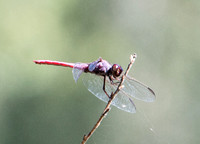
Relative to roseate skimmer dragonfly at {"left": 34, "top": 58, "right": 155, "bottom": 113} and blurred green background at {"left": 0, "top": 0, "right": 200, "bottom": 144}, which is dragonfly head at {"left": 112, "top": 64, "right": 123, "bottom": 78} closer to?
roseate skimmer dragonfly at {"left": 34, "top": 58, "right": 155, "bottom": 113}

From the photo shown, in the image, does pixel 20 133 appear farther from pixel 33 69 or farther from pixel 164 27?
pixel 164 27

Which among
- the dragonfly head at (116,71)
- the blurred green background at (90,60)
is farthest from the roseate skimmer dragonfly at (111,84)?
the blurred green background at (90,60)

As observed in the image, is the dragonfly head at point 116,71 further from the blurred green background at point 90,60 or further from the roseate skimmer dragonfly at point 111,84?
the blurred green background at point 90,60

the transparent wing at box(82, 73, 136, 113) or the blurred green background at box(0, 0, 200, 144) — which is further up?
the transparent wing at box(82, 73, 136, 113)

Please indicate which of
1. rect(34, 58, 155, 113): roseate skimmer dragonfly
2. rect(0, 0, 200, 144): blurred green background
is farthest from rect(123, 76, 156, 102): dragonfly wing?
rect(0, 0, 200, 144): blurred green background

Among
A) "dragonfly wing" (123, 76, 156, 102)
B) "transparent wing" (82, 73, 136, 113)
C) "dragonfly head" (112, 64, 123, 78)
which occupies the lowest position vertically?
"transparent wing" (82, 73, 136, 113)

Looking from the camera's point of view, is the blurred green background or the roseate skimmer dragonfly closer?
the roseate skimmer dragonfly
